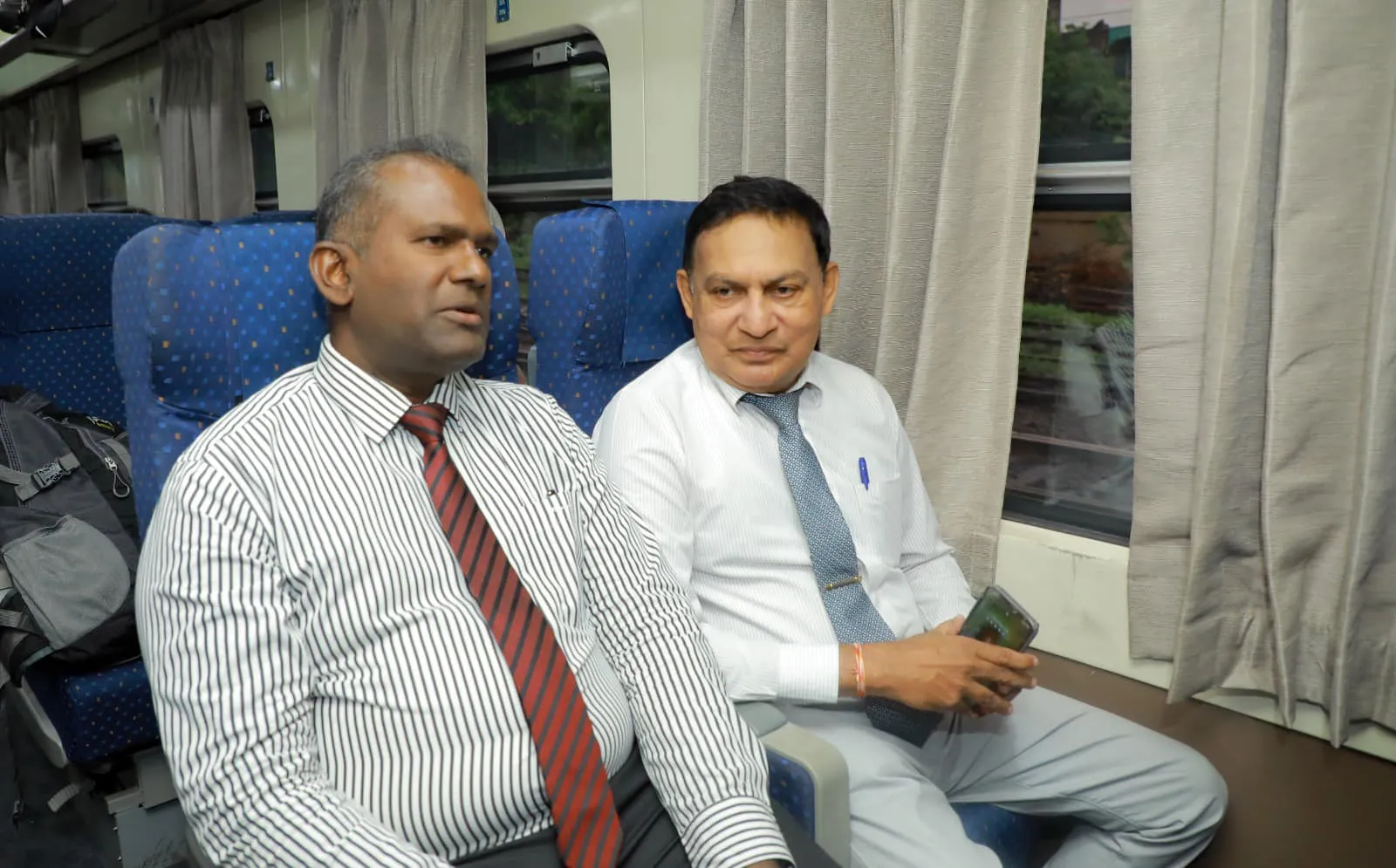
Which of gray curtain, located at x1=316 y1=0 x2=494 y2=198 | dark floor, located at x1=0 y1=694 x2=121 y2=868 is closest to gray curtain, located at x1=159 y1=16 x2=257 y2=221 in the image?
gray curtain, located at x1=316 y1=0 x2=494 y2=198

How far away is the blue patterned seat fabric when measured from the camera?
1477mm

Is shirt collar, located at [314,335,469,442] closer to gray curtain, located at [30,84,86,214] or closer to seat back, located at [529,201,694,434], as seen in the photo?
seat back, located at [529,201,694,434]

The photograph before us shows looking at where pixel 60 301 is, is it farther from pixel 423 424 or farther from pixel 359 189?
pixel 423 424

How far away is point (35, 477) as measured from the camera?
2.12 m

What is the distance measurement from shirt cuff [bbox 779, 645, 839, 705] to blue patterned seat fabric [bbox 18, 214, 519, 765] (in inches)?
33.9

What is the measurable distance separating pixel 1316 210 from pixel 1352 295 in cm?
16

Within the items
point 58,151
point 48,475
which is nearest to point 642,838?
point 48,475

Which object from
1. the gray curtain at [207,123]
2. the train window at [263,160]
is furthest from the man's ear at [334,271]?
the train window at [263,160]

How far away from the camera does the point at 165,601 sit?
3.75 ft

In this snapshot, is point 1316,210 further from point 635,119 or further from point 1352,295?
point 635,119

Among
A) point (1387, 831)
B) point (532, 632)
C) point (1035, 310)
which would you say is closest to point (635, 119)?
point (1035, 310)

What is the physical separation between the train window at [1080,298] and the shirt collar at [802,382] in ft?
2.25

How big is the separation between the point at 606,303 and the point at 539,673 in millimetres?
796

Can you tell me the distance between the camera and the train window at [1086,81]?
2.13m
